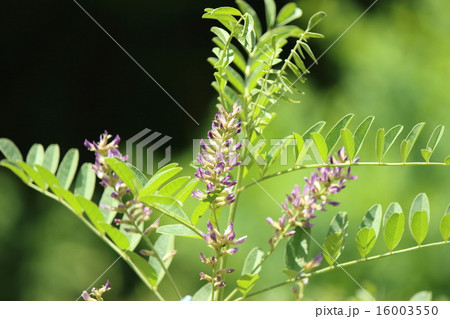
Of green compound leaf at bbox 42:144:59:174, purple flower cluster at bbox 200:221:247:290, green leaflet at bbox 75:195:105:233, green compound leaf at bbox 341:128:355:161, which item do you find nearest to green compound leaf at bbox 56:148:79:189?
green compound leaf at bbox 42:144:59:174

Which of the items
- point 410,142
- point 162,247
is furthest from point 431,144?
point 162,247

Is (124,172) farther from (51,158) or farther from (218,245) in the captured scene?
(51,158)

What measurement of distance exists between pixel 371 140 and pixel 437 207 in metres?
0.29

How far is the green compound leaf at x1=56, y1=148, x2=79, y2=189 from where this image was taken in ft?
2.38

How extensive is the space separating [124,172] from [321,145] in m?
0.23

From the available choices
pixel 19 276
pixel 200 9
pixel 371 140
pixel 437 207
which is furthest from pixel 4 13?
pixel 437 207

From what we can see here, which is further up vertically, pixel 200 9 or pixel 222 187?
pixel 200 9

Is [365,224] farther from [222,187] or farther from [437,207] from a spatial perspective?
[437,207]

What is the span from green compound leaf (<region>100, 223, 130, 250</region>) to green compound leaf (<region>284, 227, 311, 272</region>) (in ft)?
0.63

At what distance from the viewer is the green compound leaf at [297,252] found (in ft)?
2.21

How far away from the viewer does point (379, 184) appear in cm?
170

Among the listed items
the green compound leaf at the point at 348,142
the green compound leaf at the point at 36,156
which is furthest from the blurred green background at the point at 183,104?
the green compound leaf at the point at 36,156

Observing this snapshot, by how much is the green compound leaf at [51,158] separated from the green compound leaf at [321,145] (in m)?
0.33

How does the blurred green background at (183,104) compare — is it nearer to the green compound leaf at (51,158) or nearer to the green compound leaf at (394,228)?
the green compound leaf at (394,228)
